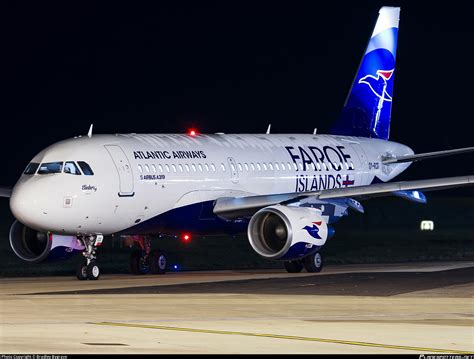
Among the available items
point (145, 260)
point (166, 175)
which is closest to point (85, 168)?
point (166, 175)

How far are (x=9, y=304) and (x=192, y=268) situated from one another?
15029 millimetres

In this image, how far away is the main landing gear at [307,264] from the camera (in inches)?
1453

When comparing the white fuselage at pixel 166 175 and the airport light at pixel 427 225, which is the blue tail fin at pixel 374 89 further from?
the airport light at pixel 427 225

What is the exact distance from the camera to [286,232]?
35.1 meters

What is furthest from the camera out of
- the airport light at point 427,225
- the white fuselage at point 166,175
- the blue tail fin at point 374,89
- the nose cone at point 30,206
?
the airport light at point 427,225

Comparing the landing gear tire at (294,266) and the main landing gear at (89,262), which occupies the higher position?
the main landing gear at (89,262)

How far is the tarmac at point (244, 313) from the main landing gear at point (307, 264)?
1.16 meters

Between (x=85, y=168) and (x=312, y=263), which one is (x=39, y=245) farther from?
(x=312, y=263)

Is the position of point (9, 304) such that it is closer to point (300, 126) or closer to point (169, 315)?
point (169, 315)

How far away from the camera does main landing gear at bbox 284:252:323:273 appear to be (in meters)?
36.9

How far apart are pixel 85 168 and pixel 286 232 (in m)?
5.22

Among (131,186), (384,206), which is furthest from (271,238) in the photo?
(384,206)

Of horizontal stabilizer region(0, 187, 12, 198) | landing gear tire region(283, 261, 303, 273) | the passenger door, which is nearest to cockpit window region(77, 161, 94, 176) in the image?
the passenger door

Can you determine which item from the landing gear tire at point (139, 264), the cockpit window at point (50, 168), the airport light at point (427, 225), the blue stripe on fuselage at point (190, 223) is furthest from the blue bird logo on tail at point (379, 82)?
the cockpit window at point (50, 168)
